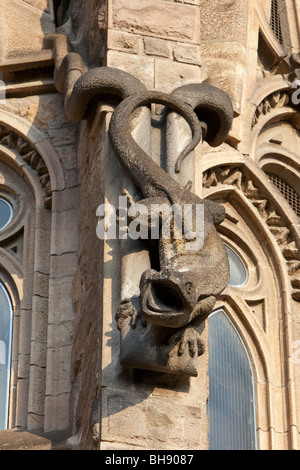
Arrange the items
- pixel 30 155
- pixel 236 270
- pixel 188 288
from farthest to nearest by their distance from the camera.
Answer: pixel 236 270
pixel 30 155
pixel 188 288

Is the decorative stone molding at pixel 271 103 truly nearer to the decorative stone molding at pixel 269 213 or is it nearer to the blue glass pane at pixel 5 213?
the decorative stone molding at pixel 269 213

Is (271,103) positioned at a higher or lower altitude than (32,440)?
higher

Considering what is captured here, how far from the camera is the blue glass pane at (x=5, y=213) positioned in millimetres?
10297

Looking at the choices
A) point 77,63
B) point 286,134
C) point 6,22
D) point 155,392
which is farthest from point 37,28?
point 155,392

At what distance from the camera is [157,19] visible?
9.74m

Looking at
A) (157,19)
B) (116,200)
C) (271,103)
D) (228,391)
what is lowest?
(228,391)

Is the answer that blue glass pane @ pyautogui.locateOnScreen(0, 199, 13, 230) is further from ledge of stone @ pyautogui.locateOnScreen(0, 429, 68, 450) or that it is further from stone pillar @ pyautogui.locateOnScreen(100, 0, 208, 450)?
ledge of stone @ pyautogui.locateOnScreen(0, 429, 68, 450)

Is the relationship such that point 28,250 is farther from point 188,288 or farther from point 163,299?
point 188,288

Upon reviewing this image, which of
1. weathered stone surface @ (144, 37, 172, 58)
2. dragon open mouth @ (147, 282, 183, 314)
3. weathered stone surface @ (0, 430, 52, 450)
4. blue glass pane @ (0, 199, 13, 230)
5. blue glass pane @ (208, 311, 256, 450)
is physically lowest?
weathered stone surface @ (0, 430, 52, 450)

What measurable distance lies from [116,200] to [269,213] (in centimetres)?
212

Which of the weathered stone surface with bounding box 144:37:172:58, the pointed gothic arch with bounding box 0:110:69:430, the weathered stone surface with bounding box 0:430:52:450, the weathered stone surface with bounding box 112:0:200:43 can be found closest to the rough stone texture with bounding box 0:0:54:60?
the pointed gothic arch with bounding box 0:110:69:430

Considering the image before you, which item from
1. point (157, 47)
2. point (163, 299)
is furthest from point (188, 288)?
point (157, 47)

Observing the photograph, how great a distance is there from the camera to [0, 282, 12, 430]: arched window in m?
9.62

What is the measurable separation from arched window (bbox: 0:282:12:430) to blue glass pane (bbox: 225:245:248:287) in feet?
4.77
